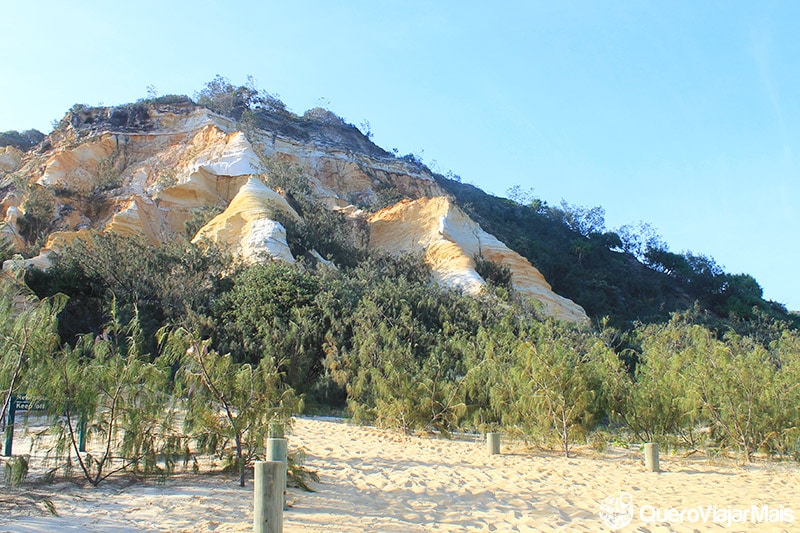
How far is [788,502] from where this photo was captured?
24.8 ft

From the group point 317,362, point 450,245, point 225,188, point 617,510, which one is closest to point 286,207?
point 225,188

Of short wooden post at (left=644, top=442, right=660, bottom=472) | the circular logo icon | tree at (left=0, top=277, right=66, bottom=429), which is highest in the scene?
tree at (left=0, top=277, right=66, bottom=429)

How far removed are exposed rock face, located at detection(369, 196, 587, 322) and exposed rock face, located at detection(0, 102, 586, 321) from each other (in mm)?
66

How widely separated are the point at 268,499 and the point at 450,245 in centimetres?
2613

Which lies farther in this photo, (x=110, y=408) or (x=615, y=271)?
(x=615, y=271)

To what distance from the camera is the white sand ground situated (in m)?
5.63

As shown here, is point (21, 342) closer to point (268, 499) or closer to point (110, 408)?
point (110, 408)

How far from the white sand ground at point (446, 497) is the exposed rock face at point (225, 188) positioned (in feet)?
54.1

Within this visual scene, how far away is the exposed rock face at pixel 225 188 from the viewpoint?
28734mm

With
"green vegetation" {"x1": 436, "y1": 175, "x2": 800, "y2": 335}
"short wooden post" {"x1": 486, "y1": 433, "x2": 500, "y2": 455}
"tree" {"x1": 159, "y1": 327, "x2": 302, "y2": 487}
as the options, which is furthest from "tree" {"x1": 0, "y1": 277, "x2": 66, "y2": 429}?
"green vegetation" {"x1": 436, "y1": 175, "x2": 800, "y2": 335}

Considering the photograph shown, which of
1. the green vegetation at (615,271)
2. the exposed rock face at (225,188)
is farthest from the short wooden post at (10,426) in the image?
the green vegetation at (615,271)

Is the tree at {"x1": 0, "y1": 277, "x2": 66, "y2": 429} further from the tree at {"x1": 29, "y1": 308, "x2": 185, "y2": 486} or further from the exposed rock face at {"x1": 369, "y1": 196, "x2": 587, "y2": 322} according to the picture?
the exposed rock face at {"x1": 369, "y1": 196, "x2": 587, "y2": 322}

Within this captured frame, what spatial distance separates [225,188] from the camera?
118 feet

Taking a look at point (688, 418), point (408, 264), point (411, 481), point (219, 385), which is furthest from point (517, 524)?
point (408, 264)
